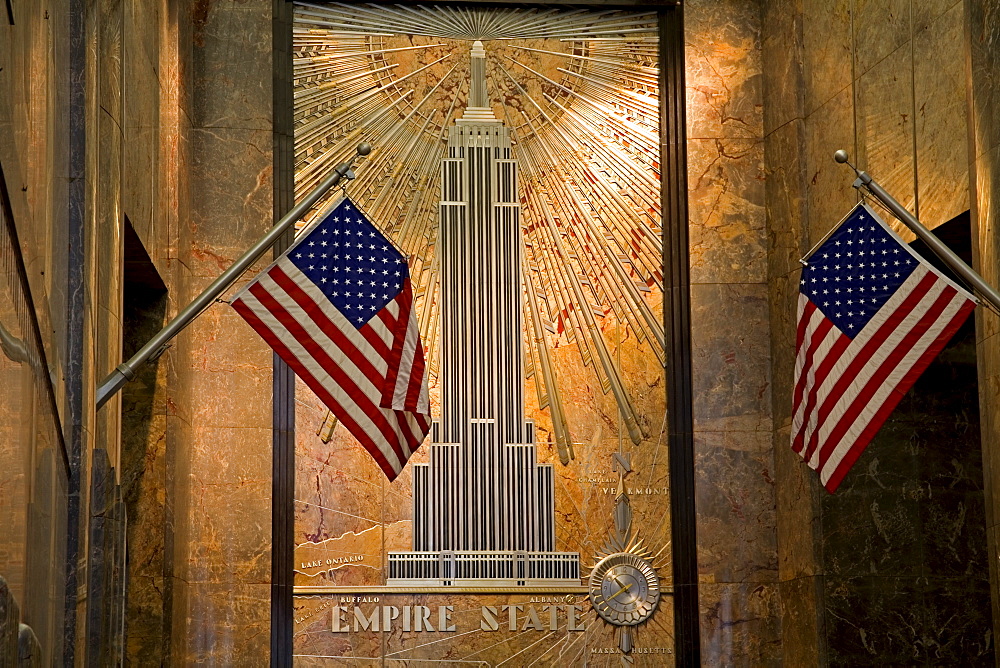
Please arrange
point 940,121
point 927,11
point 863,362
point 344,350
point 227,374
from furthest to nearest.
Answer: point 227,374, point 927,11, point 940,121, point 344,350, point 863,362

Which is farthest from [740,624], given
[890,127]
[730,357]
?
[890,127]

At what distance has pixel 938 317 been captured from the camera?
756 centimetres

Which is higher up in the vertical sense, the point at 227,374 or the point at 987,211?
the point at 987,211

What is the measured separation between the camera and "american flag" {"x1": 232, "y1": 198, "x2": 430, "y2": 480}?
25.8 feet

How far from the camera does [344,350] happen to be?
7930mm

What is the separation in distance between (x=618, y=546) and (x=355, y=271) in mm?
3757

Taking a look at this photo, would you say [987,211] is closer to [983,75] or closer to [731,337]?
[983,75]

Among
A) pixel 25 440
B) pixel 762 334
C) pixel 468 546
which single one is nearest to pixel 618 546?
pixel 468 546

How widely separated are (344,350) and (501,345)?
10.9 ft

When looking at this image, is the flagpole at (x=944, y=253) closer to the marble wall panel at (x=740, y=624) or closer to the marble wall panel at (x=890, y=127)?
the marble wall panel at (x=890, y=127)

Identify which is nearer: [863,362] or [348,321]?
[863,362]

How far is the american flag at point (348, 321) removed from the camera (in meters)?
7.86

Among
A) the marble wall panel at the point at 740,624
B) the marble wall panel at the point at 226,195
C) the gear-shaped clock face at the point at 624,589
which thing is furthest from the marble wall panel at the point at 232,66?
the marble wall panel at the point at 740,624

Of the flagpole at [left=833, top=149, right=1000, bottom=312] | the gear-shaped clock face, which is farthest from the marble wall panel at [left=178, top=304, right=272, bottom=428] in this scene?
the flagpole at [left=833, top=149, right=1000, bottom=312]
